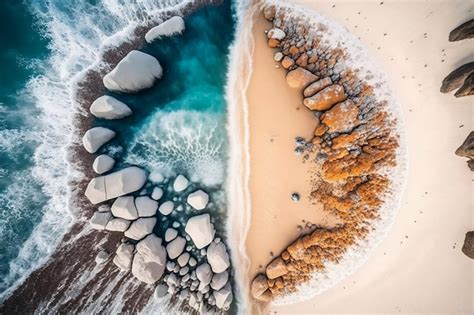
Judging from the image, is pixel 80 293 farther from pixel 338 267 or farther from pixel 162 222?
pixel 338 267

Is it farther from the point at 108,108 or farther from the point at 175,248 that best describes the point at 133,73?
the point at 175,248

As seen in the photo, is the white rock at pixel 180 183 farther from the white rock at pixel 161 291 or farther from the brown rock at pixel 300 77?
the brown rock at pixel 300 77

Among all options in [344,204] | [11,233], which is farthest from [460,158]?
[11,233]

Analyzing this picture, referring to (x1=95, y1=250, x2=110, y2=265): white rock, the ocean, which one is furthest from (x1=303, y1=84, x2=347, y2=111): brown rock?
(x1=95, y1=250, x2=110, y2=265): white rock

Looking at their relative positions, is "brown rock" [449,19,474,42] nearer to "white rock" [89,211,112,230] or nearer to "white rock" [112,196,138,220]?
"white rock" [112,196,138,220]

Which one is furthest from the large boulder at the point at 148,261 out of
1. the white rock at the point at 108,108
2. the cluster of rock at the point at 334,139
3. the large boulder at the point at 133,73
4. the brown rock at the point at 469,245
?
the brown rock at the point at 469,245
